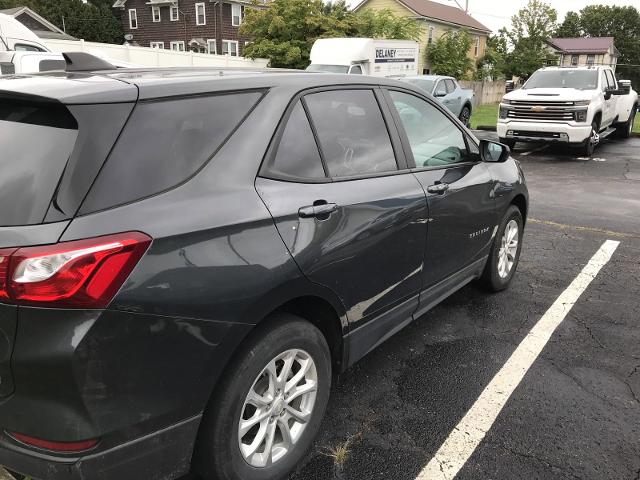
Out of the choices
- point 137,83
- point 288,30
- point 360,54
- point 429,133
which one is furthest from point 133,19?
point 137,83

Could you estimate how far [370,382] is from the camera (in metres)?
3.22

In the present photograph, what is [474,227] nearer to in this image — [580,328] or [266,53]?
[580,328]

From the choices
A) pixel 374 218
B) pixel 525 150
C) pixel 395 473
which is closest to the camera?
pixel 395 473

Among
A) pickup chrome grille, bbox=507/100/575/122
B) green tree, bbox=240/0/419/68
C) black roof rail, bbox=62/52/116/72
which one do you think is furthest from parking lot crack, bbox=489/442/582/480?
green tree, bbox=240/0/419/68

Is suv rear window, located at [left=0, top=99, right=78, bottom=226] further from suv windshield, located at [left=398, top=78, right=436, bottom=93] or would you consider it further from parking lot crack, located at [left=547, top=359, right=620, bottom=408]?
suv windshield, located at [left=398, top=78, right=436, bottom=93]

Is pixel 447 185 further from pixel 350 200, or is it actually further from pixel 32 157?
pixel 32 157

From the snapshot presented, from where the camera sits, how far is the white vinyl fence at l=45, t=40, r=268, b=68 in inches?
778

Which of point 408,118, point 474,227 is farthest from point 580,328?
point 408,118

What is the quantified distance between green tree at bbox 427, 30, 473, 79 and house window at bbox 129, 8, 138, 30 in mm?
25634

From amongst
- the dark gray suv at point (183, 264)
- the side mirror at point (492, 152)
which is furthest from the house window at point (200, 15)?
the dark gray suv at point (183, 264)

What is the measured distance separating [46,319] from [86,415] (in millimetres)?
315

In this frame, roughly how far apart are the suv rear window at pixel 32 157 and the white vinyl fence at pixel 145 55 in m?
19.1

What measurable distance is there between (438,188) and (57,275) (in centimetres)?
219

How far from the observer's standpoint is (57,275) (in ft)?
5.30
